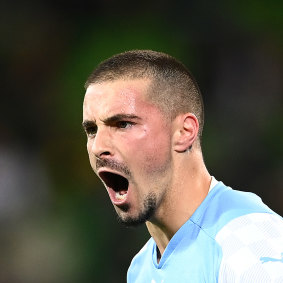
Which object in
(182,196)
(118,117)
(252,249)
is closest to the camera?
(252,249)

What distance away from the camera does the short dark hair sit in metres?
2.62

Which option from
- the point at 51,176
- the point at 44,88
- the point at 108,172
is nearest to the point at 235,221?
the point at 108,172

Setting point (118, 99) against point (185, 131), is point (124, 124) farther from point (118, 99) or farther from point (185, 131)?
point (185, 131)

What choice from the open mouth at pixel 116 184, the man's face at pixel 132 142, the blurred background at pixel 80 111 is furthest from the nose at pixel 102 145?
the blurred background at pixel 80 111

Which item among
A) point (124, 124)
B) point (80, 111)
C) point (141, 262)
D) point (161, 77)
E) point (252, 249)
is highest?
point (161, 77)

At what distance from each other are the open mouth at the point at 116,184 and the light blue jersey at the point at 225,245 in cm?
32

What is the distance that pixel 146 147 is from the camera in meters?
2.55

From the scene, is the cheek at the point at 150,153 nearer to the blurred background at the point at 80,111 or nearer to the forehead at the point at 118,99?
the forehead at the point at 118,99

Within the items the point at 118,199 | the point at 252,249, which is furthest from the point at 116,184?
the point at 252,249

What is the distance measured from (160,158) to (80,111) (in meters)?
3.14

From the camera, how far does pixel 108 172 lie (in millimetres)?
2670

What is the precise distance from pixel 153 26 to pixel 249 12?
3.04 feet

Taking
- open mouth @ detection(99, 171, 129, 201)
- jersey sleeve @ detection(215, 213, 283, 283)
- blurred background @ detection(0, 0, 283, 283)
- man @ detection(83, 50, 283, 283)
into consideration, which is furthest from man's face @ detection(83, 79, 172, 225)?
blurred background @ detection(0, 0, 283, 283)

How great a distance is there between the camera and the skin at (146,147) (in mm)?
2543
